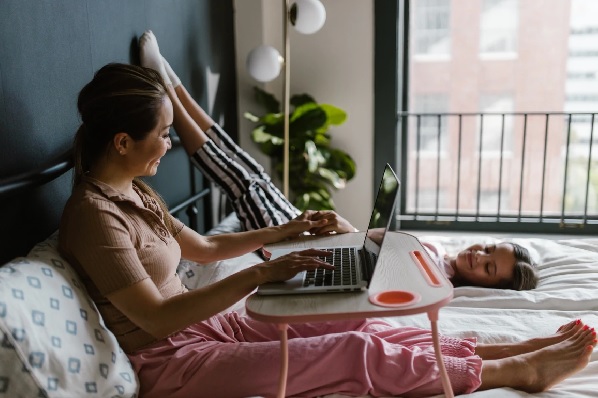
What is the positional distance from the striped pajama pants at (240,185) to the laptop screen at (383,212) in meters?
0.86

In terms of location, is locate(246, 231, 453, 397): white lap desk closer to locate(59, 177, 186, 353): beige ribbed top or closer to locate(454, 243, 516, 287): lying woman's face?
locate(59, 177, 186, 353): beige ribbed top

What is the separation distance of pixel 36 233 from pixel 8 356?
588 millimetres

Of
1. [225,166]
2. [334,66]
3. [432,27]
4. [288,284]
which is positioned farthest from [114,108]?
[432,27]

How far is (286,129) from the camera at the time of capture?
308 cm

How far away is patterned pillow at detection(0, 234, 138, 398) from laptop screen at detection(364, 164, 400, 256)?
0.59m

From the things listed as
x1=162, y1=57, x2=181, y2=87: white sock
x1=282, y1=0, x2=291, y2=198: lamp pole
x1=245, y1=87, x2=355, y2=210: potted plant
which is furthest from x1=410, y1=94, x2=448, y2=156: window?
x1=162, y1=57, x2=181, y2=87: white sock

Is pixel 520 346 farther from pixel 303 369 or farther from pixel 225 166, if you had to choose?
pixel 225 166

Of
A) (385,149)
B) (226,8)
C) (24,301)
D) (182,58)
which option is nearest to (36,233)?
(24,301)

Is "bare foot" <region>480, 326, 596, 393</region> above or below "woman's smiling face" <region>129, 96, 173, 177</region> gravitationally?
below

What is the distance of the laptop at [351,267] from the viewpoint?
123 centimetres

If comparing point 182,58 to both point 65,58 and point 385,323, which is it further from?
point 385,323

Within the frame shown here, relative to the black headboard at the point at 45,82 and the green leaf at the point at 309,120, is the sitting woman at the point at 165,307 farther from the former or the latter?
the green leaf at the point at 309,120

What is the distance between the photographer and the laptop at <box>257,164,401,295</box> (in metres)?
1.23

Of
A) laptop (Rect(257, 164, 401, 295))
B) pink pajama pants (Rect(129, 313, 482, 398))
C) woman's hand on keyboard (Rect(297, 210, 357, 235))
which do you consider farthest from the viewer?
woman's hand on keyboard (Rect(297, 210, 357, 235))
